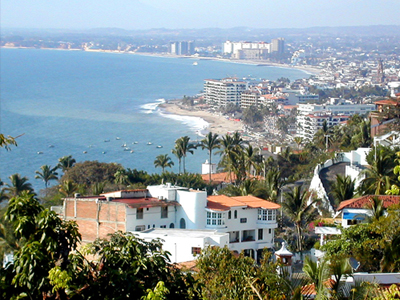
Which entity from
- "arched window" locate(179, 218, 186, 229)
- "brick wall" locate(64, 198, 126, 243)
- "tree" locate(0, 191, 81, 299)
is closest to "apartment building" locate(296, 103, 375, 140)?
"arched window" locate(179, 218, 186, 229)

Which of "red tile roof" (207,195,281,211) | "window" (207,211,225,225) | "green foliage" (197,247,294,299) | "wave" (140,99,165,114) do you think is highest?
"green foliage" (197,247,294,299)

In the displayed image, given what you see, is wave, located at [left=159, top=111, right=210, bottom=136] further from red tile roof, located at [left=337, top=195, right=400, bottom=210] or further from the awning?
the awning

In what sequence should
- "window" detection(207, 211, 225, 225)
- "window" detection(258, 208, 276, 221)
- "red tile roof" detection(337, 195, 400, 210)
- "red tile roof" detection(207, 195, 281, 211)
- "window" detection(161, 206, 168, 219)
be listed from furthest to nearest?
"window" detection(258, 208, 276, 221)
"red tile roof" detection(207, 195, 281, 211)
"window" detection(161, 206, 168, 219)
"window" detection(207, 211, 225, 225)
"red tile roof" detection(337, 195, 400, 210)

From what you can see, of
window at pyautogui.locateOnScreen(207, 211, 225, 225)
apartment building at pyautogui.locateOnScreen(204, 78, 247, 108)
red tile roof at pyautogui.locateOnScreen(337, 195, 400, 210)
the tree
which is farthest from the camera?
apartment building at pyautogui.locateOnScreen(204, 78, 247, 108)

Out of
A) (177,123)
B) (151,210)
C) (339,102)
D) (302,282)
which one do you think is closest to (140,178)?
(151,210)

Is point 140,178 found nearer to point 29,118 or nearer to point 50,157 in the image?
point 50,157

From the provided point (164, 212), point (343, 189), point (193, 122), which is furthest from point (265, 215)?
point (193, 122)

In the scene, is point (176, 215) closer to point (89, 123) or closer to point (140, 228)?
point (140, 228)
